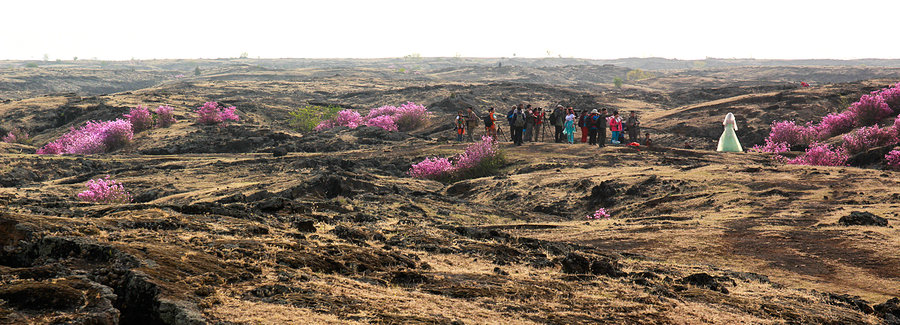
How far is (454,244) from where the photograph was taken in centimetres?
764

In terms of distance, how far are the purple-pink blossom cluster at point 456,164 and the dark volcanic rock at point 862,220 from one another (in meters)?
9.53

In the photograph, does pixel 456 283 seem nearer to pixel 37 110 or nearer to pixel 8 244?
pixel 8 244

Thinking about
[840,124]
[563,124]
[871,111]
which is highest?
[871,111]

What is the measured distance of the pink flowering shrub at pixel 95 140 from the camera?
23125 mm

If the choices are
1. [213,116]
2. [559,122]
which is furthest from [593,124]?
[213,116]

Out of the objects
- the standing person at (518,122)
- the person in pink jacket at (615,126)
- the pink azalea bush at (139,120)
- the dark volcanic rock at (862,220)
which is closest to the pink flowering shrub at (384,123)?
the standing person at (518,122)

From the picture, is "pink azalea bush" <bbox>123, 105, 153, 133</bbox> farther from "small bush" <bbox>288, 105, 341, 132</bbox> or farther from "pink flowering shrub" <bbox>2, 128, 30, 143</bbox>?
"small bush" <bbox>288, 105, 341, 132</bbox>

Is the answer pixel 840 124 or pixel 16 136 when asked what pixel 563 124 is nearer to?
pixel 840 124

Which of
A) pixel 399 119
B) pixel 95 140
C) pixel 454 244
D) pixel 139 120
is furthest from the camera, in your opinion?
pixel 399 119

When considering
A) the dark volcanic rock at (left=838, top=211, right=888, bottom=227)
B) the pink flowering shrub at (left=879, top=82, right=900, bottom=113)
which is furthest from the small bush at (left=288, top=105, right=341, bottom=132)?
the dark volcanic rock at (left=838, top=211, right=888, bottom=227)

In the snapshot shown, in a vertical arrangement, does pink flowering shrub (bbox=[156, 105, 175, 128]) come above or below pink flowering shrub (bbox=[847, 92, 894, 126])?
below

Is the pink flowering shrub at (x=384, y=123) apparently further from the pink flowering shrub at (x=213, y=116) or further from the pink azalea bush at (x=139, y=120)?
the pink azalea bush at (x=139, y=120)

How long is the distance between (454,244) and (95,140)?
19.8 m

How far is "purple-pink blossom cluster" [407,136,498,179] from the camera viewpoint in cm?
1720
